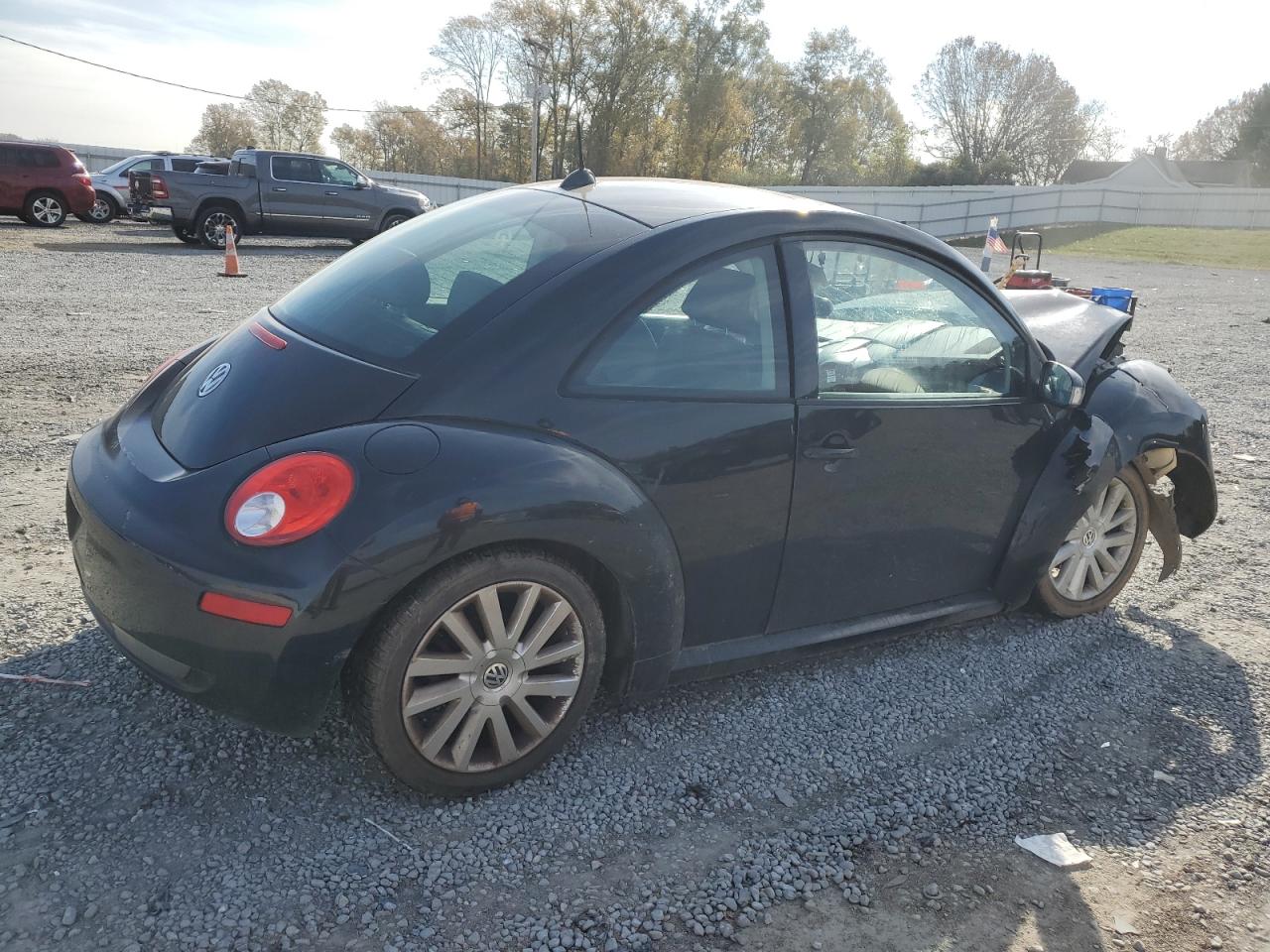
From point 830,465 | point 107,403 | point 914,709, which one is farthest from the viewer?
point 107,403

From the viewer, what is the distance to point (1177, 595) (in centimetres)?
455

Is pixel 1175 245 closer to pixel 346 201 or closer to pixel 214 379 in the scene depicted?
pixel 346 201

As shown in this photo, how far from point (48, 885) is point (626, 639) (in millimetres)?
1557

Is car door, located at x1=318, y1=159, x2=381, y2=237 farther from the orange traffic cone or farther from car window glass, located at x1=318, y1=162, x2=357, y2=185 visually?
the orange traffic cone

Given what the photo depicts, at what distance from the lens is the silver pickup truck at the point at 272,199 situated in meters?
17.7

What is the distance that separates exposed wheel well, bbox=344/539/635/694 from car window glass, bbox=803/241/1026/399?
0.94 meters

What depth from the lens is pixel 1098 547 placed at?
4.13 metres

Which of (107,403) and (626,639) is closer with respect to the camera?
(626,639)

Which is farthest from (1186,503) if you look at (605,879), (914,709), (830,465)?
(605,879)

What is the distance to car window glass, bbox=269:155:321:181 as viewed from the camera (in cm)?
1841

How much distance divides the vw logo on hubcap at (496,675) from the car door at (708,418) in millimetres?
616

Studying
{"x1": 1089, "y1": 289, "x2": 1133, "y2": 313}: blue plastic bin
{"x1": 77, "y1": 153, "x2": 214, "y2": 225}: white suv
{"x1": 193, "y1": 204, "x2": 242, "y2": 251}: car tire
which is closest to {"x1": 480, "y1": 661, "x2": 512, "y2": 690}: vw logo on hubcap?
{"x1": 1089, "y1": 289, "x2": 1133, "y2": 313}: blue plastic bin

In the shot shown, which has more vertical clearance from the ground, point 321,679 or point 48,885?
point 321,679

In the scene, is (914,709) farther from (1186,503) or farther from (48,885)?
(48,885)
